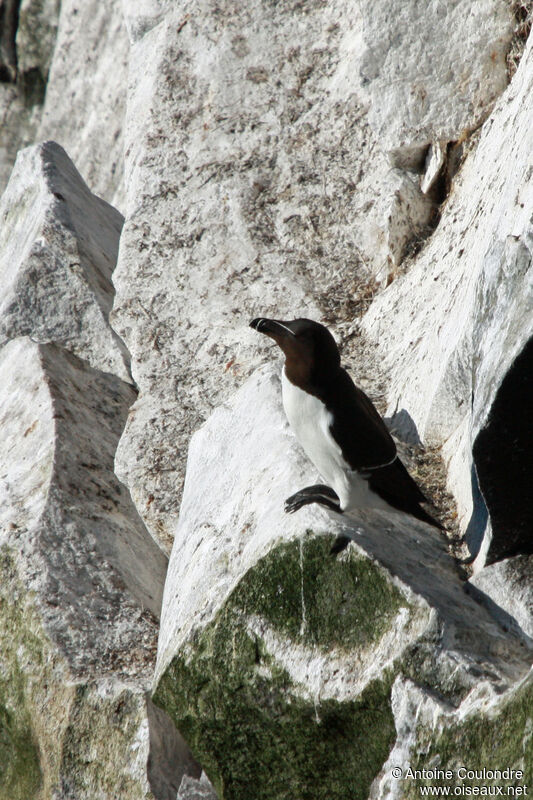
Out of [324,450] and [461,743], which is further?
[324,450]

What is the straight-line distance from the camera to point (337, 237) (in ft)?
23.0

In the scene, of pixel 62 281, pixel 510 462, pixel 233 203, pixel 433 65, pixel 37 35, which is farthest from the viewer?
pixel 37 35

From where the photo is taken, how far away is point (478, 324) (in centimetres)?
410

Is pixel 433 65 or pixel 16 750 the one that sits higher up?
pixel 433 65

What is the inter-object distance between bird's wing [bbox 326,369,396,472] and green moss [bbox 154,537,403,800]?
2.14ft

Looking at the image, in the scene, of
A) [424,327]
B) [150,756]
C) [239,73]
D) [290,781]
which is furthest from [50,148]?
[290,781]

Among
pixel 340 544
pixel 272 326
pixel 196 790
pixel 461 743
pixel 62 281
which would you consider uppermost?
pixel 62 281

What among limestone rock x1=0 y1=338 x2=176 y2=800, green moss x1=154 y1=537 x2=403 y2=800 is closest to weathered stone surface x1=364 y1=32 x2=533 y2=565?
green moss x1=154 y1=537 x2=403 y2=800

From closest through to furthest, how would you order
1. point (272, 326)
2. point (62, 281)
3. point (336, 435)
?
point (336, 435) → point (272, 326) → point (62, 281)

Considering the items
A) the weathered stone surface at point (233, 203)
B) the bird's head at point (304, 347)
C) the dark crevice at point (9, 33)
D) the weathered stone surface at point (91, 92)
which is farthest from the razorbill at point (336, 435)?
the dark crevice at point (9, 33)

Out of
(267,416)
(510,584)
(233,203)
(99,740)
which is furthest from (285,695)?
(233,203)

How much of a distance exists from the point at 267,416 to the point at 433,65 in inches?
124

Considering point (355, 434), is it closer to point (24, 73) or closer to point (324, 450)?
point (324, 450)

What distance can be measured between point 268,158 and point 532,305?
14.4 ft
